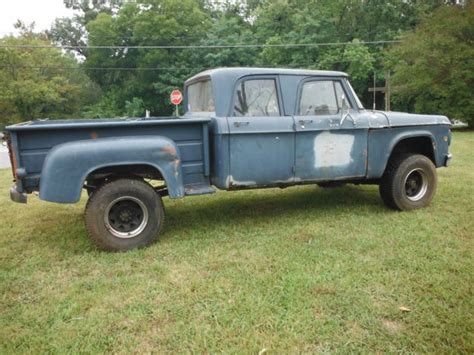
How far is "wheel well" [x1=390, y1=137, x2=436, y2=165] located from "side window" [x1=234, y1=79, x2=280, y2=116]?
1.89 meters

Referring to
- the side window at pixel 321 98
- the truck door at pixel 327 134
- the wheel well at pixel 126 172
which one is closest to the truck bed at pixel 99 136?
the wheel well at pixel 126 172

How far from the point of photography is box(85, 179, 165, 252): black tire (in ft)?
13.0

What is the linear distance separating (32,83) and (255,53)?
16644mm

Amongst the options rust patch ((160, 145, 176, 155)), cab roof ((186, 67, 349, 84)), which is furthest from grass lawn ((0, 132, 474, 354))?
cab roof ((186, 67, 349, 84))

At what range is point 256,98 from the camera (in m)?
4.65

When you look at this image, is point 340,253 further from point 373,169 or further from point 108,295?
point 108,295

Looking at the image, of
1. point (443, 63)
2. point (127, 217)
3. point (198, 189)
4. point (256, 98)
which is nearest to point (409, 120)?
point (256, 98)

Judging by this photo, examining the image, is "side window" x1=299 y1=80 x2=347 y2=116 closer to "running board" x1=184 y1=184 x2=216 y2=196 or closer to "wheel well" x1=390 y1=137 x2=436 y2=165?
"wheel well" x1=390 y1=137 x2=436 y2=165

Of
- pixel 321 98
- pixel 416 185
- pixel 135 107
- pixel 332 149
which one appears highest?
pixel 321 98

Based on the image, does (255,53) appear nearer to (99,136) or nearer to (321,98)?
(321,98)

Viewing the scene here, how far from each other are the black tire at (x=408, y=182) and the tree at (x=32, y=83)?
29.2 meters

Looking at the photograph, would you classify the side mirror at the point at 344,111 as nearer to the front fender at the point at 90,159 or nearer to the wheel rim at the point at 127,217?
the front fender at the point at 90,159

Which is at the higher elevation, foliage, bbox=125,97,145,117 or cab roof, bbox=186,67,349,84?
cab roof, bbox=186,67,349,84

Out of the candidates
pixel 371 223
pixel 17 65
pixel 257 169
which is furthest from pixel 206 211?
pixel 17 65
